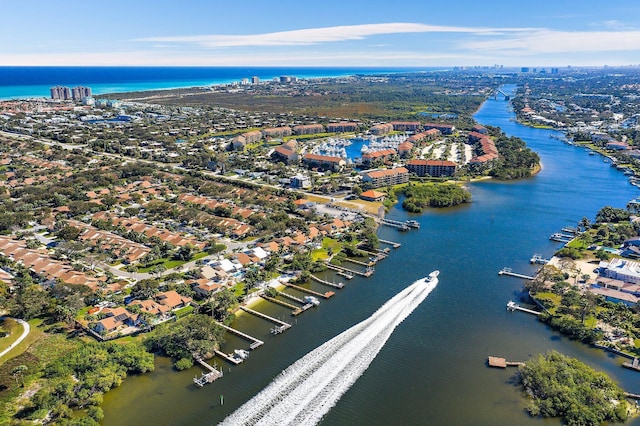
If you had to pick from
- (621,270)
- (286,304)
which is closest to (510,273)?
(621,270)

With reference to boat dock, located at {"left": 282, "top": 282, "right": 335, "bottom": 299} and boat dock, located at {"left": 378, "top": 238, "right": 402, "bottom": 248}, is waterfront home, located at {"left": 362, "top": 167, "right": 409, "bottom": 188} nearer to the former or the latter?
boat dock, located at {"left": 378, "top": 238, "right": 402, "bottom": 248}

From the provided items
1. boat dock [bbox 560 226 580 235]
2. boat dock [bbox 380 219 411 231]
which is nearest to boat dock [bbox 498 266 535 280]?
boat dock [bbox 380 219 411 231]

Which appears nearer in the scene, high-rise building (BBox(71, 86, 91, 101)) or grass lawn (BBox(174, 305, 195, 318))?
grass lawn (BBox(174, 305, 195, 318))

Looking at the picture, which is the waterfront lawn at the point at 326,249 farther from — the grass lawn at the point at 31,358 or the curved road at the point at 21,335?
the curved road at the point at 21,335

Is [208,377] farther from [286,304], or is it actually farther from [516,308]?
[516,308]

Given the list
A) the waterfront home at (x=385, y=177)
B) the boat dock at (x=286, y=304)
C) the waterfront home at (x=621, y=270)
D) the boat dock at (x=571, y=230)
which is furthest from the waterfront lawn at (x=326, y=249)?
the boat dock at (x=571, y=230)

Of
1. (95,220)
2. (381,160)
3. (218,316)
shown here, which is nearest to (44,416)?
(218,316)

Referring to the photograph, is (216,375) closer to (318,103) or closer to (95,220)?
(95,220)
